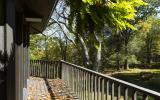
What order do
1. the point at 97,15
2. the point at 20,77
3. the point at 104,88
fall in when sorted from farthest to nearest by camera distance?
the point at 20,77, the point at 104,88, the point at 97,15

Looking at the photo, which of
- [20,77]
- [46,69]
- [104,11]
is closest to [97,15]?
[104,11]

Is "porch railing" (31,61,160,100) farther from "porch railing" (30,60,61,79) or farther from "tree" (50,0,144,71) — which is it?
"porch railing" (30,60,61,79)

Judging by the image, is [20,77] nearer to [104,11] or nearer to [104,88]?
[104,88]

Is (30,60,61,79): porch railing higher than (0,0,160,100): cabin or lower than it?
lower

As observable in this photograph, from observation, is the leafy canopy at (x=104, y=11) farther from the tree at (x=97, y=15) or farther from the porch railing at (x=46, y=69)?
the porch railing at (x=46, y=69)

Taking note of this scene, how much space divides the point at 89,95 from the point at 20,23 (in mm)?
2109

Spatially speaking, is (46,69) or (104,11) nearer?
(104,11)

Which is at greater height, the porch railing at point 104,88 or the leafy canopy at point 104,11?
the leafy canopy at point 104,11

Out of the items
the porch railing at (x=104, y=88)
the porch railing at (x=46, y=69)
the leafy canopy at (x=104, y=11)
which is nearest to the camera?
the leafy canopy at (x=104, y=11)

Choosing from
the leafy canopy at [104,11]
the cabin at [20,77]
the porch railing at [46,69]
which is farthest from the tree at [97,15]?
the porch railing at [46,69]

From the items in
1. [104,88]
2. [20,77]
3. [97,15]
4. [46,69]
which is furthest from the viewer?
[46,69]

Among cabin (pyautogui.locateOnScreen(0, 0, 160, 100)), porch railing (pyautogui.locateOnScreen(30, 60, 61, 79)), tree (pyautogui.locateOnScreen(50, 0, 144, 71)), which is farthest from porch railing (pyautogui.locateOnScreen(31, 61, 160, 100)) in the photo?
porch railing (pyautogui.locateOnScreen(30, 60, 61, 79))

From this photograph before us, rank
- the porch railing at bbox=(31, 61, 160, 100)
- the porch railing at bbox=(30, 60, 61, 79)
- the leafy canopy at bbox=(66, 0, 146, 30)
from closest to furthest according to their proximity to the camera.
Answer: the leafy canopy at bbox=(66, 0, 146, 30)
the porch railing at bbox=(31, 61, 160, 100)
the porch railing at bbox=(30, 60, 61, 79)

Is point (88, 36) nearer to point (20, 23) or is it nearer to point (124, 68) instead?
point (20, 23)
